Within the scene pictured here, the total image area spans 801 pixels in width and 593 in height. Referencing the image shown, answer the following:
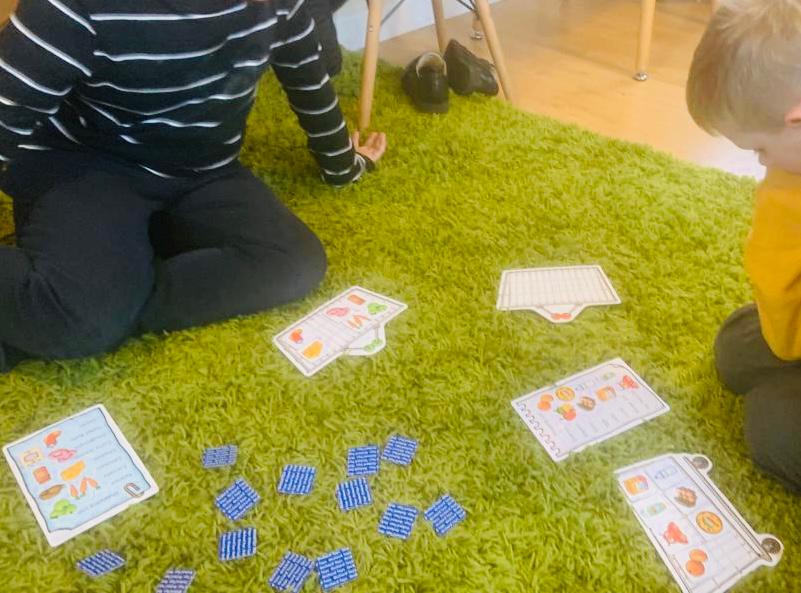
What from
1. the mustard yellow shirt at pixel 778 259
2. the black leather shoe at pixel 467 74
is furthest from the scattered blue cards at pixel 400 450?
the black leather shoe at pixel 467 74

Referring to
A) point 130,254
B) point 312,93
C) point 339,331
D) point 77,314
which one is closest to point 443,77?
point 312,93

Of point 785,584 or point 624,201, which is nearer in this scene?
point 785,584

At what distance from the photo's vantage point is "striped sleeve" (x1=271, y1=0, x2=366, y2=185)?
4.49 ft

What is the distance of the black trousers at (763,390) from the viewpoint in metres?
1.02

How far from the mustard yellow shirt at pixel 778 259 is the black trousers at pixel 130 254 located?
718 millimetres

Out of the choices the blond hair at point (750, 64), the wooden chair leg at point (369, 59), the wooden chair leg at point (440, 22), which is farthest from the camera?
the wooden chair leg at point (440, 22)

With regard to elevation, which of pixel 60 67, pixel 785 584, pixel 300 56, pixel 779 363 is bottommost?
pixel 785 584

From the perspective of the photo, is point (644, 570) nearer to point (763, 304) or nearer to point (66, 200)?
point (763, 304)

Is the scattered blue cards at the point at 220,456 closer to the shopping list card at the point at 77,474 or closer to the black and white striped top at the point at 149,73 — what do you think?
the shopping list card at the point at 77,474

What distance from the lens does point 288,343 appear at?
1.28m

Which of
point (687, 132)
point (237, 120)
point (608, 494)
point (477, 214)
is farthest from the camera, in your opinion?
point (687, 132)

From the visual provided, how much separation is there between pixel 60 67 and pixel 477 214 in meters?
0.83

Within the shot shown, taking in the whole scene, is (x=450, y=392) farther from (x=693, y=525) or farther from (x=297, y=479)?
(x=693, y=525)

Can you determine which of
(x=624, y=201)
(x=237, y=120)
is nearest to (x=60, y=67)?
(x=237, y=120)
